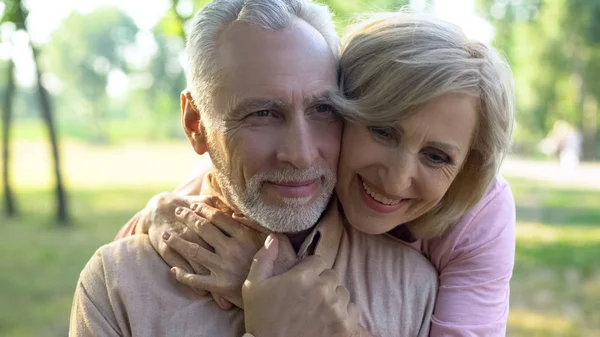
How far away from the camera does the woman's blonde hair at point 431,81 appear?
1.52 metres

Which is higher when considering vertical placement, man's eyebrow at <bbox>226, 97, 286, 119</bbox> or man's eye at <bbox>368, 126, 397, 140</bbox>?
man's eyebrow at <bbox>226, 97, 286, 119</bbox>

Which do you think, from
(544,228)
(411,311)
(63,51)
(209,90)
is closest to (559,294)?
(544,228)

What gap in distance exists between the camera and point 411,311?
67.2 inches

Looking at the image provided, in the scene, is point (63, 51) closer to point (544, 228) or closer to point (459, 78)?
point (544, 228)

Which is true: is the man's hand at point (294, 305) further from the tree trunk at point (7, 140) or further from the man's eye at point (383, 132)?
the tree trunk at point (7, 140)

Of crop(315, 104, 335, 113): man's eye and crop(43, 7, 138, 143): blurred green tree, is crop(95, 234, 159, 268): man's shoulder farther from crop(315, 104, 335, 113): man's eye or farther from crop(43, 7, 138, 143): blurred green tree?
crop(43, 7, 138, 143): blurred green tree

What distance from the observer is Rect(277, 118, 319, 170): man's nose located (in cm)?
152

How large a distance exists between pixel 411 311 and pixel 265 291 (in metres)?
0.46

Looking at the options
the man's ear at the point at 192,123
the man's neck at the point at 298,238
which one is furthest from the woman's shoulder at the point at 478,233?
the man's ear at the point at 192,123

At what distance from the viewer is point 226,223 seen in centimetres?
170

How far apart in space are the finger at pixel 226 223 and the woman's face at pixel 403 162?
0.30 m

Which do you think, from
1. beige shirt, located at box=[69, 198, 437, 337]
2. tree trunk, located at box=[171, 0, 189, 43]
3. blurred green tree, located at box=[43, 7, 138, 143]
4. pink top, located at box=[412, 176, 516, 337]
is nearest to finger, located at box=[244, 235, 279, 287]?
beige shirt, located at box=[69, 198, 437, 337]

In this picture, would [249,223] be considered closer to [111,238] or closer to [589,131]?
[111,238]

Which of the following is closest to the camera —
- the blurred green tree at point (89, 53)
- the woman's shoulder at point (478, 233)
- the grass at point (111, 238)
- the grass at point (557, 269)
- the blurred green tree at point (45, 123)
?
the woman's shoulder at point (478, 233)
